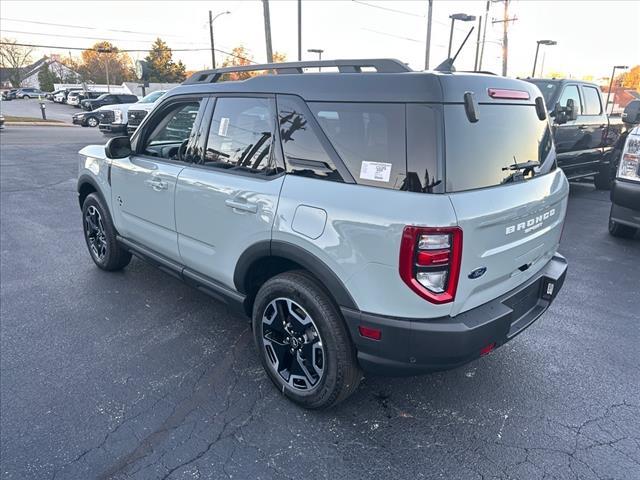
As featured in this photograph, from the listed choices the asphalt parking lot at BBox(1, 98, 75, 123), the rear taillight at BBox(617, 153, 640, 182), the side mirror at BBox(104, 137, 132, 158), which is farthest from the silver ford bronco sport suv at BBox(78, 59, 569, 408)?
the asphalt parking lot at BBox(1, 98, 75, 123)

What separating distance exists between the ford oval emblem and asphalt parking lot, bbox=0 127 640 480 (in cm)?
95

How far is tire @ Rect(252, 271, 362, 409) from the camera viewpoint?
239 cm

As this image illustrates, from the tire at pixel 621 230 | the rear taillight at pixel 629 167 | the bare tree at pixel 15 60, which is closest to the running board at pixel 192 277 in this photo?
the rear taillight at pixel 629 167

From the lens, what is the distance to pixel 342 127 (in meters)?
2.34

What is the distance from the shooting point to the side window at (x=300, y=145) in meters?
2.39

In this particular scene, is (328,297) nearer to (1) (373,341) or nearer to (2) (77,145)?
(1) (373,341)

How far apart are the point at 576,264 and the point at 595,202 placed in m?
4.12

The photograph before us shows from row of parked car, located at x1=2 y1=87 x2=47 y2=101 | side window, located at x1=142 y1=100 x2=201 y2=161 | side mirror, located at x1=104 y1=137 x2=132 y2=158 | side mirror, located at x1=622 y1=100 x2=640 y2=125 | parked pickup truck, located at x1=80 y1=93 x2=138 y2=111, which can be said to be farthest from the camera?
row of parked car, located at x1=2 y1=87 x2=47 y2=101

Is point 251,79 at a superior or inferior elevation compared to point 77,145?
superior

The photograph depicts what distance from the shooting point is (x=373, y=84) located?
7.29 feet

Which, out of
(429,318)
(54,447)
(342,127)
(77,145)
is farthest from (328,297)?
(77,145)

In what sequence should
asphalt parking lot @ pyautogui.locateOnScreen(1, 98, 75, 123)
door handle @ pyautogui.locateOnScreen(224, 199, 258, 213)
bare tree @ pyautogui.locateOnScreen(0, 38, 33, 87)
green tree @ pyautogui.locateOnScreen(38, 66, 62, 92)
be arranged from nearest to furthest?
door handle @ pyautogui.locateOnScreen(224, 199, 258, 213) < asphalt parking lot @ pyautogui.locateOnScreen(1, 98, 75, 123) < green tree @ pyautogui.locateOnScreen(38, 66, 62, 92) < bare tree @ pyautogui.locateOnScreen(0, 38, 33, 87)

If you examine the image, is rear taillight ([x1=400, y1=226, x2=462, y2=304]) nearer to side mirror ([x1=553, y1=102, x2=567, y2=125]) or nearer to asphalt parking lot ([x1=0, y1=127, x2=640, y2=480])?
asphalt parking lot ([x1=0, y1=127, x2=640, y2=480])

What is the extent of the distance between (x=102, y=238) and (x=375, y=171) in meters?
3.54
